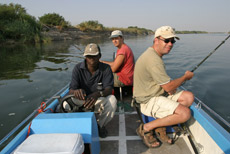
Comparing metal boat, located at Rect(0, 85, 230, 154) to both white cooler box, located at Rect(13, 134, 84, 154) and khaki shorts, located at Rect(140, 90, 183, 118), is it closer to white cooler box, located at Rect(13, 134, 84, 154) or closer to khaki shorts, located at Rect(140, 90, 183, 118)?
white cooler box, located at Rect(13, 134, 84, 154)

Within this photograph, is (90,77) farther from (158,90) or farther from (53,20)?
(53,20)

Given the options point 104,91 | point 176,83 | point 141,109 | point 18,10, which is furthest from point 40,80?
point 18,10

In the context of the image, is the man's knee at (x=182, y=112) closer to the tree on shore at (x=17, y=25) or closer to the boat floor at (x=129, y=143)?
the boat floor at (x=129, y=143)

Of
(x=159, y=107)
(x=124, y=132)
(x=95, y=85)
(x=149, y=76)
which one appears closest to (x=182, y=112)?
(x=159, y=107)

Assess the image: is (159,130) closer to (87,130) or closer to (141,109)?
(141,109)

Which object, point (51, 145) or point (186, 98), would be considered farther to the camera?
point (186, 98)

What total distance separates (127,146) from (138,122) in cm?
65

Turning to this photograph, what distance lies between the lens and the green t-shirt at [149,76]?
6.53ft

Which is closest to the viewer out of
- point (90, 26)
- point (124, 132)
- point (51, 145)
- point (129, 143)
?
point (51, 145)

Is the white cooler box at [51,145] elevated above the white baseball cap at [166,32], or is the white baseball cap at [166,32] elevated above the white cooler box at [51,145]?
the white baseball cap at [166,32]

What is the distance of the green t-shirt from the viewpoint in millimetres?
1991

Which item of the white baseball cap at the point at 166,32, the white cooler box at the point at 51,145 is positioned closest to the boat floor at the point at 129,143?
the white cooler box at the point at 51,145

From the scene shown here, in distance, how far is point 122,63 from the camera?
3.39 meters

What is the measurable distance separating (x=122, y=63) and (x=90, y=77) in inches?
39.7
